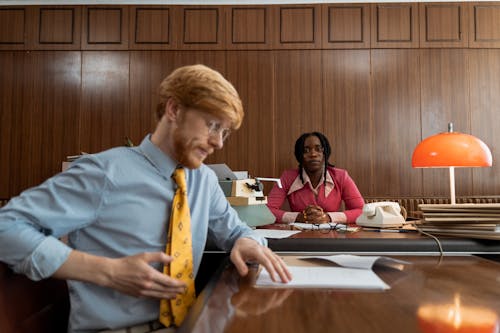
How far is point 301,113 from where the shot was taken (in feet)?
15.4

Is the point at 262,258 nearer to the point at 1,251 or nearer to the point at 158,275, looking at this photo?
the point at 158,275

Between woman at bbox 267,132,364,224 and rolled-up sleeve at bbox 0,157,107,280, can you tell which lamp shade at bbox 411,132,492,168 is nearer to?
woman at bbox 267,132,364,224

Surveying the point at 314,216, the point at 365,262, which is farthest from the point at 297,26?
the point at 365,262

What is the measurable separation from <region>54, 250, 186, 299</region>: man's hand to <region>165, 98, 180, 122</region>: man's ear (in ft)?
1.29

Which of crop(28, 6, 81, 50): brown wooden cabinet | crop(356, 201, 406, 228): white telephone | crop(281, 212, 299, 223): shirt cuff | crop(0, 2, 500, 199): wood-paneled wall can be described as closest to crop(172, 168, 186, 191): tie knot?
crop(356, 201, 406, 228): white telephone

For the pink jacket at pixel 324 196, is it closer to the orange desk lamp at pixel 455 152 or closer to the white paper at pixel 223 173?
the orange desk lamp at pixel 455 152

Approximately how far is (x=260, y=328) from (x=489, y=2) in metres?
5.41

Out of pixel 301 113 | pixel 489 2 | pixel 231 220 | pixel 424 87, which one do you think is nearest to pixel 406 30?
pixel 424 87

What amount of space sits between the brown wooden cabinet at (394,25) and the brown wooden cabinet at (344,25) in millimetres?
108

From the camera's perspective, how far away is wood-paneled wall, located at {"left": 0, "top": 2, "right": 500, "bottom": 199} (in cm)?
464

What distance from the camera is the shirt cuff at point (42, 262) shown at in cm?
85

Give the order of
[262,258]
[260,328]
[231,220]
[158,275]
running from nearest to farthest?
[260,328]
[158,275]
[262,258]
[231,220]

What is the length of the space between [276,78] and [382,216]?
10.6 feet

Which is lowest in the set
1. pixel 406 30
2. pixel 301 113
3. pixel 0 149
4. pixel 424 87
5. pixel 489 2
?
pixel 0 149
